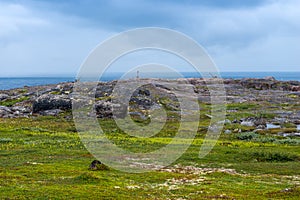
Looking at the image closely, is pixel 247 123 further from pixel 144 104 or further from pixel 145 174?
pixel 145 174

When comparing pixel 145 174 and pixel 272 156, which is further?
pixel 272 156

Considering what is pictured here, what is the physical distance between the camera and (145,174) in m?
31.8

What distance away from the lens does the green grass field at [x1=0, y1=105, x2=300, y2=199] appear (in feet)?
80.5

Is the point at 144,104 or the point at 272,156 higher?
the point at 144,104

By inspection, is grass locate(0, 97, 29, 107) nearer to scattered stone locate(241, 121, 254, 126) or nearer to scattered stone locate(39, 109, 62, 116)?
scattered stone locate(39, 109, 62, 116)

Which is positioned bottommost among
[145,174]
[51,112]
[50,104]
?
[51,112]

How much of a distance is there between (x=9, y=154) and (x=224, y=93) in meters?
113

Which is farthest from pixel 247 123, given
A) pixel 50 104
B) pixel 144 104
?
pixel 50 104

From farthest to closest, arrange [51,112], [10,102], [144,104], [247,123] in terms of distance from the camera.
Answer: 1. [10,102]
2. [144,104]
3. [51,112]
4. [247,123]

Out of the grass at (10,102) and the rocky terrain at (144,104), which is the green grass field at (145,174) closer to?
the rocky terrain at (144,104)

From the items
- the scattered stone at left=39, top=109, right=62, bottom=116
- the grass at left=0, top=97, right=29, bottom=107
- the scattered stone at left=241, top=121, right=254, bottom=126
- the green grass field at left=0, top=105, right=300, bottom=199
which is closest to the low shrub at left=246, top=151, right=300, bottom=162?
the green grass field at left=0, top=105, right=300, bottom=199

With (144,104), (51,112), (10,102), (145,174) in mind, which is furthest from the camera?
(10,102)

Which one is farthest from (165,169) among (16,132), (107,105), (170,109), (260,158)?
(170,109)

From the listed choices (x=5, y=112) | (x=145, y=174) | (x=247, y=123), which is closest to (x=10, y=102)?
(x=5, y=112)
